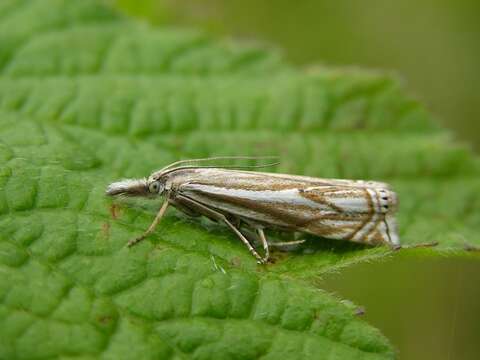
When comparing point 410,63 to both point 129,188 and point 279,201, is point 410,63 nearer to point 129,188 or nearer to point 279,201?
point 279,201

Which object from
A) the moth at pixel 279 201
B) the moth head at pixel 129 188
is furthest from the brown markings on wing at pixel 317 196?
the moth head at pixel 129 188

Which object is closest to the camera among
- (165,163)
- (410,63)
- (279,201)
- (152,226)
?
(152,226)

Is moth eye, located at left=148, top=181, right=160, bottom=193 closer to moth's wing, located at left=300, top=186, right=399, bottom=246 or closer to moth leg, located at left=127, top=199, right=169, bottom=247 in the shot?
moth leg, located at left=127, top=199, right=169, bottom=247

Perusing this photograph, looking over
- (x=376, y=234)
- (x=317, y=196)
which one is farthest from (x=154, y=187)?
(x=376, y=234)

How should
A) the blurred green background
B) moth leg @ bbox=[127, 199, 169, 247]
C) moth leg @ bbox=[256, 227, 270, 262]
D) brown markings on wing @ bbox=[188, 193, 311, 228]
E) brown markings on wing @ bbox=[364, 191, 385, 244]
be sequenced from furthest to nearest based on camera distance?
the blurred green background, brown markings on wing @ bbox=[188, 193, 311, 228], brown markings on wing @ bbox=[364, 191, 385, 244], moth leg @ bbox=[256, 227, 270, 262], moth leg @ bbox=[127, 199, 169, 247]

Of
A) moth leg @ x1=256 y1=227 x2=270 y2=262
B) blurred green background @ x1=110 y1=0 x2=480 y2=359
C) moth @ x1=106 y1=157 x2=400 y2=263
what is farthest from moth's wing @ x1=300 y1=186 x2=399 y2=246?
blurred green background @ x1=110 y1=0 x2=480 y2=359
